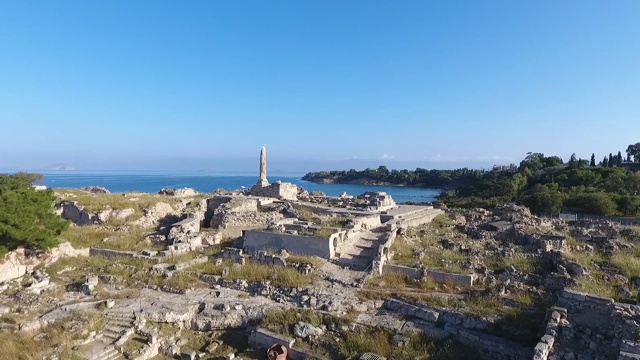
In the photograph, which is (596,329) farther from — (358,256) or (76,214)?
(76,214)

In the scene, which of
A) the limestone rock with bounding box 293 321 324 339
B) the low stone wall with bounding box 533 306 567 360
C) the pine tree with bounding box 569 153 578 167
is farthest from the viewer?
the pine tree with bounding box 569 153 578 167

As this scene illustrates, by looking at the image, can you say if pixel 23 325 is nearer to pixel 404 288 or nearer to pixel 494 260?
pixel 404 288

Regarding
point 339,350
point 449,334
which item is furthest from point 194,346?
point 449,334

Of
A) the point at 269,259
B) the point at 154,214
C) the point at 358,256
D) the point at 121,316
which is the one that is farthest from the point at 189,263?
the point at 154,214

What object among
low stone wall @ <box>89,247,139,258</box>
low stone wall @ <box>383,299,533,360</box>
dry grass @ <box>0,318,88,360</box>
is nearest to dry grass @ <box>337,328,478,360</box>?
low stone wall @ <box>383,299,533,360</box>

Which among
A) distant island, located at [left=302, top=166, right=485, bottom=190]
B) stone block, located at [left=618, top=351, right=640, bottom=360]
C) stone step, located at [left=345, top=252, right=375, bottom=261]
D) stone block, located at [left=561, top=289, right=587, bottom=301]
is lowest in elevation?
distant island, located at [left=302, top=166, right=485, bottom=190]

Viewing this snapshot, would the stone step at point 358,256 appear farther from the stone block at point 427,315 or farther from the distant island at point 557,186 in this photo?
the distant island at point 557,186

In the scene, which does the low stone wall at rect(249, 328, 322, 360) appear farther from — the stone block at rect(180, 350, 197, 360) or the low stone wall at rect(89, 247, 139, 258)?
the low stone wall at rect(89, 247, 139, 258)
